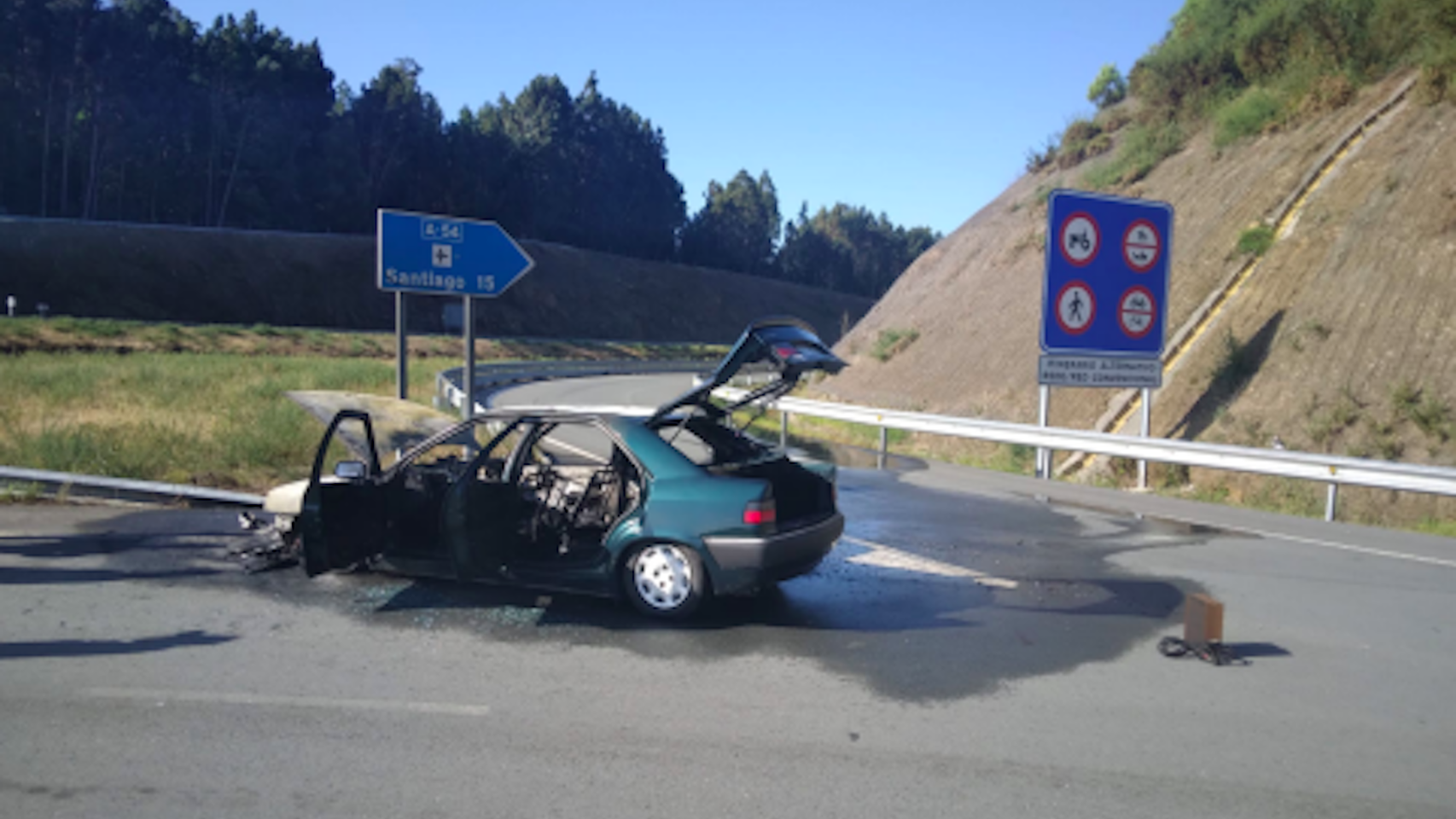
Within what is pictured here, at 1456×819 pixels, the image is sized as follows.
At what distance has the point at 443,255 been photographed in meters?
15.2

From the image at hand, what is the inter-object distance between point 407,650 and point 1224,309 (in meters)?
17.4

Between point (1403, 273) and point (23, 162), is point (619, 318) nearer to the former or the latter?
point (23, 162)

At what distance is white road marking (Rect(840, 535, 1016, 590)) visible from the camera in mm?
8102

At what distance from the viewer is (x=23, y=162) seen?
64062 millimetres

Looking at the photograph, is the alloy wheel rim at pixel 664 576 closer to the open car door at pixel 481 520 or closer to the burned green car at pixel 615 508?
the burned green car at pixel 615 508

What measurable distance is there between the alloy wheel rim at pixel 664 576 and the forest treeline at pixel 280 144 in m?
70.4

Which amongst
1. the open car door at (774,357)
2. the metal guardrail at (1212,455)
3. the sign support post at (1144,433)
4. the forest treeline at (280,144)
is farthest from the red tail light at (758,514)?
the forest treeline at (280,144)

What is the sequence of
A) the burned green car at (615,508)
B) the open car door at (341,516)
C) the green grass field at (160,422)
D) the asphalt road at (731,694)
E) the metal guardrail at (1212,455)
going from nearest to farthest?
the asphalt road at (731,694) < the burned green car at (615,508) < the open car door at (341,516) < the metal guardrail at (1212,455) < the green grass field at (160,422)

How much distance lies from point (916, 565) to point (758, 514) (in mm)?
2590

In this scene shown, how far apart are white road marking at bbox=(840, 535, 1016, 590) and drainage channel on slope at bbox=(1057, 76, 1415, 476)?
29.7 feet

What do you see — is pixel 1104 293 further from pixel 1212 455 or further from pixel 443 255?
pixel 443 255

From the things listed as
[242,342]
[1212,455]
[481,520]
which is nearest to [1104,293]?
[1212,455]

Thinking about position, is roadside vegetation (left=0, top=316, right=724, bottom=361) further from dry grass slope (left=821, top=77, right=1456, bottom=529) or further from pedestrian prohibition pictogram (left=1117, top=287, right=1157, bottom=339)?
pedestrian prohibition pictogram (left=1117, top=287, right=1157, bottom=339)

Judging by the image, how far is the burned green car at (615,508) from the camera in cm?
655
